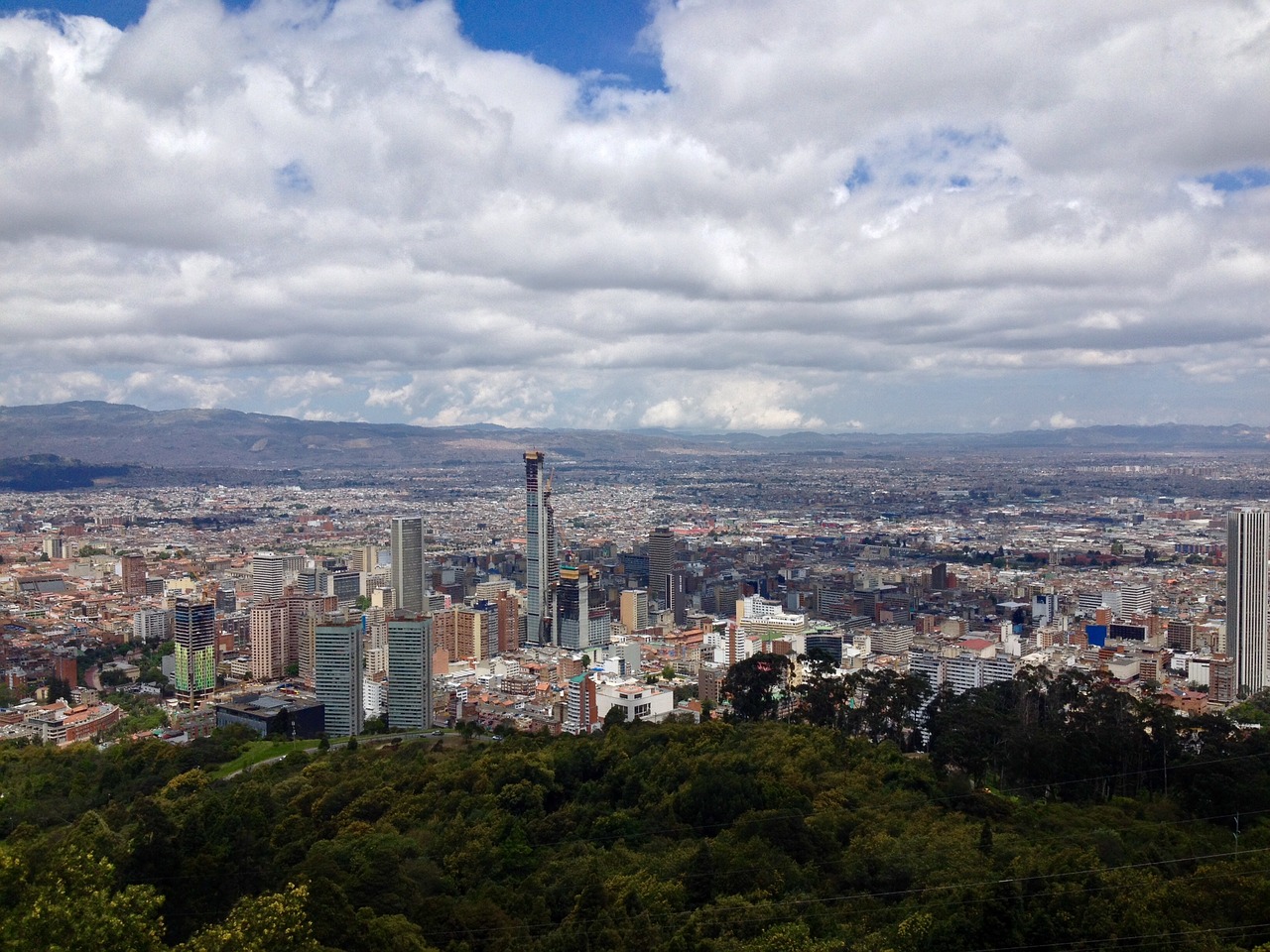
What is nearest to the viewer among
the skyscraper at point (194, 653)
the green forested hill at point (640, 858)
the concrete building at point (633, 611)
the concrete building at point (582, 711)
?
the green forested hill at point (640, 858)

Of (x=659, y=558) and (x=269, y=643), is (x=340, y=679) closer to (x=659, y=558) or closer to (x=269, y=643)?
(x=269, y=643)

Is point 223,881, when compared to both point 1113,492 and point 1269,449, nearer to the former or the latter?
point 1113,492

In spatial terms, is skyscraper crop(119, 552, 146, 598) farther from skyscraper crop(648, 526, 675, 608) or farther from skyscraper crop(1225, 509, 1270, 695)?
skyscraper crop(1225, 509, 1270, 695)

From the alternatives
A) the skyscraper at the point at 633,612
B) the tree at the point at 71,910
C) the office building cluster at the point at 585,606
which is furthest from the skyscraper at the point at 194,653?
the tree at the point at 71,910

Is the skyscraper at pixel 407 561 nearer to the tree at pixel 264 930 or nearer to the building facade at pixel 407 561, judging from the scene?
the building facade at pixel 407 561

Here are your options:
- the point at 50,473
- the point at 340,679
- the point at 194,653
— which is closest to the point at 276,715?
the point at 340,679

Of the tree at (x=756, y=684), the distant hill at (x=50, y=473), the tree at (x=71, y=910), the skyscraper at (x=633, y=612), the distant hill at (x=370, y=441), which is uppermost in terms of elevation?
the distant hill at (x=370, y=441)
